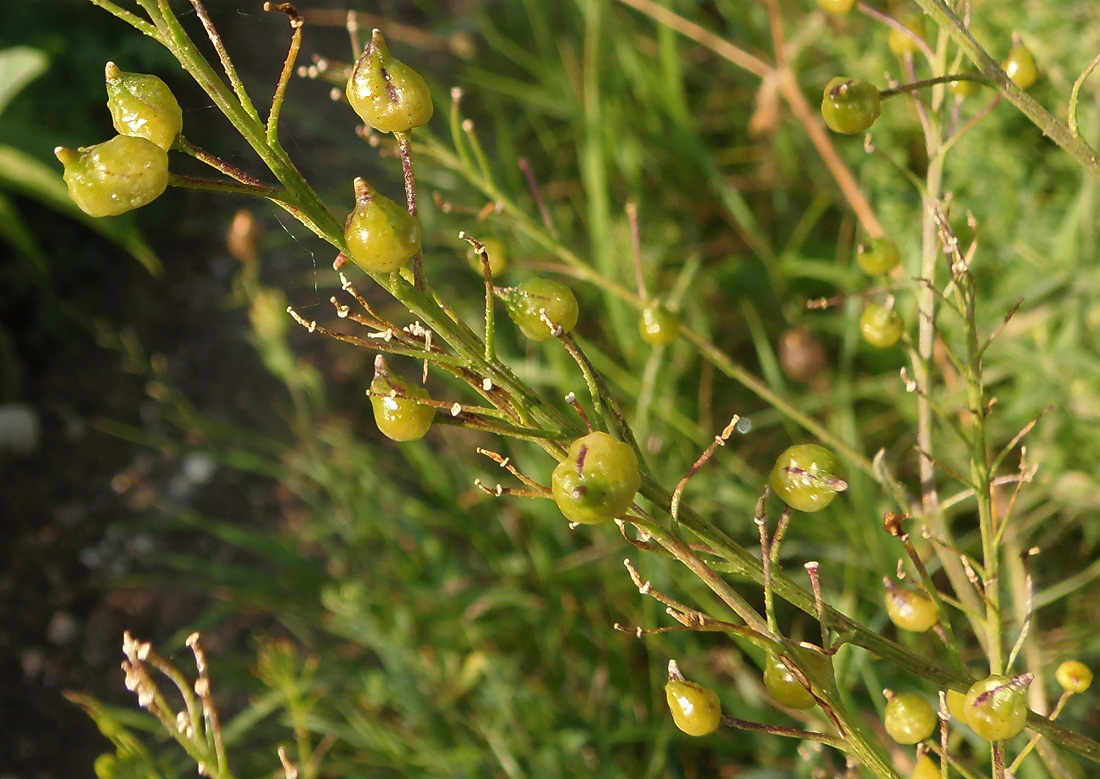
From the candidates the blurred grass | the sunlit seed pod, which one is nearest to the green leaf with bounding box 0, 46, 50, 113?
the blurred grass

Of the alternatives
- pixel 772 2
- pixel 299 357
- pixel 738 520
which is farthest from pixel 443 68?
pixel 738 520

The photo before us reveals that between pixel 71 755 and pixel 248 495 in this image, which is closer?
pixel 71 755

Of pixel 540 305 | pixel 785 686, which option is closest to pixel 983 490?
pixel 785 686

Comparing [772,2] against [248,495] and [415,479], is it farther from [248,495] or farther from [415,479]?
[248,495]

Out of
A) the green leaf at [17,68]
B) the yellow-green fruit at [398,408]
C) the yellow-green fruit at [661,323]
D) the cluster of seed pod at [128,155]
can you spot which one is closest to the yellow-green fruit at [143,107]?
the cluster of seed pod at [128,155]

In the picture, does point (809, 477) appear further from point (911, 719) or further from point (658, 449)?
point (658, 449)

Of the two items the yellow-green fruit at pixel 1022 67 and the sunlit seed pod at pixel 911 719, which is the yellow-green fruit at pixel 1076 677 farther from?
the yellow-green fruit at pixel 1022 67
